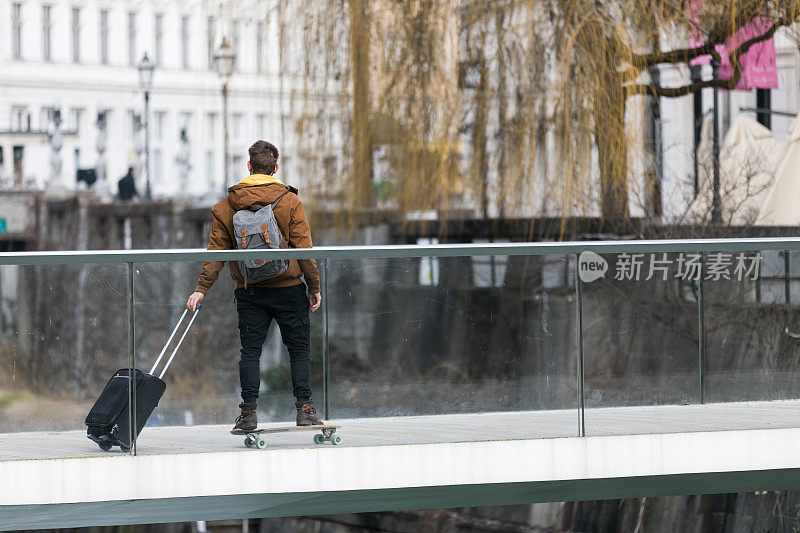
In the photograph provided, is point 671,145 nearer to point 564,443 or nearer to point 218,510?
point 564,443

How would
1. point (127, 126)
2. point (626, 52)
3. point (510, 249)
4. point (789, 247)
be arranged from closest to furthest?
point (510, 249)
point (789, 247)
point (626, 52)
point (127, 126)

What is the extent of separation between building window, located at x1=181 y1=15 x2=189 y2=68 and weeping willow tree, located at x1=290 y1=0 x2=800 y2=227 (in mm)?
60602

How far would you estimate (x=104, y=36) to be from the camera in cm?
7394

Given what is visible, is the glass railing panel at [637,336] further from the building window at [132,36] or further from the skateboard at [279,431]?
the building window at [132,36]

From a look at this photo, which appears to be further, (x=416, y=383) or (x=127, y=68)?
(x=127, y=68)

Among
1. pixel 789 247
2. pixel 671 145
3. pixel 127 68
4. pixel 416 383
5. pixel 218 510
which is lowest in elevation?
pixel 218 510

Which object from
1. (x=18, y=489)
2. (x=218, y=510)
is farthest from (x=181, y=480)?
(x=18, y=489)

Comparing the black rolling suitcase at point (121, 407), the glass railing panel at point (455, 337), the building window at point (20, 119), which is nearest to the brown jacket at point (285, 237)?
the black rolling suitcase at point (121, 407)

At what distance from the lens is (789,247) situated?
9.28 m

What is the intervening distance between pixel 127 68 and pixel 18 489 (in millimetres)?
68124

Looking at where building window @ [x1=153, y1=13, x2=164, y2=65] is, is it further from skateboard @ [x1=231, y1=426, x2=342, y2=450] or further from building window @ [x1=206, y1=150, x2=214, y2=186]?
→ skateboard @ [x1=231, y1=426, x2=342, y2=450]

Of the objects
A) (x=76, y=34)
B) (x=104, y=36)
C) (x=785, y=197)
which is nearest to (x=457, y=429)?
(x=785, y=197)

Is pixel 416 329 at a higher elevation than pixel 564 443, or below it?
higher

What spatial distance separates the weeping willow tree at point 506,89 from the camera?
14.6m
